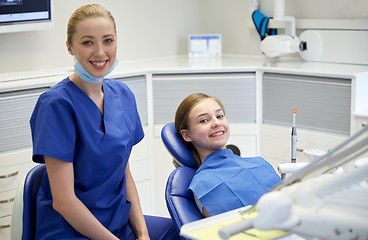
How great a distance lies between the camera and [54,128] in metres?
Result: 1.67

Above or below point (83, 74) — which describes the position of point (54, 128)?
below

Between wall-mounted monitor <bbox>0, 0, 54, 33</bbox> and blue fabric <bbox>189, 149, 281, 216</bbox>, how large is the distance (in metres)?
1.42

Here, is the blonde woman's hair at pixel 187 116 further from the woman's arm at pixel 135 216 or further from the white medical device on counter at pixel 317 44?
the white medical device on counter at pixel 317 44

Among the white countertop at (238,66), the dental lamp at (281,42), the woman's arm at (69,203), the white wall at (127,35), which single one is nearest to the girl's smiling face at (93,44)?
the woman's arm at (69,203)

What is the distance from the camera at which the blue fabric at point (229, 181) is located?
179 cm

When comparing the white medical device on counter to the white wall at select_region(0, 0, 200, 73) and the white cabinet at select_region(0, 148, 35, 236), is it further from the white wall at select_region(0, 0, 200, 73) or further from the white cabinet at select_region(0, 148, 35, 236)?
the white cabinet at select_region(0, 148, 35, 236)

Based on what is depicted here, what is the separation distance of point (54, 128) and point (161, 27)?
217 cm

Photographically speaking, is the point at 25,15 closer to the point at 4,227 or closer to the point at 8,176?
the point at 8,176

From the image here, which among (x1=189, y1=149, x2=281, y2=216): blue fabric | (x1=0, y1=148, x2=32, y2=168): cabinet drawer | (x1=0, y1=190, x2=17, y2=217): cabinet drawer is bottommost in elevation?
(x1=0, y1=190, x2=17, y2=217): cabinet drawer

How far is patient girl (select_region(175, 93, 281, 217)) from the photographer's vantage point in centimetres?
180

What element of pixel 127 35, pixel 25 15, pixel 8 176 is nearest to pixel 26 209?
pixel 8 176

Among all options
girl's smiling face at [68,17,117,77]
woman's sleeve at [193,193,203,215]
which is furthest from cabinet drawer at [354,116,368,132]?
girl's smiling face at [68,17,117,77]

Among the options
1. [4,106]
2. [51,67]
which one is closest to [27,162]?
[4,106]

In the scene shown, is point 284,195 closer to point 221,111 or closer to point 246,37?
point 221,111
